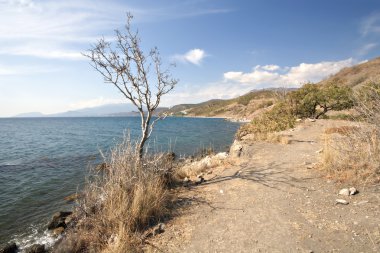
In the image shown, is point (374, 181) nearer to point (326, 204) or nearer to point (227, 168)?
point (326, 204)

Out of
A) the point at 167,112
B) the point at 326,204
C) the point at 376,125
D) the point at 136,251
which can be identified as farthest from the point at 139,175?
the point at 376,125

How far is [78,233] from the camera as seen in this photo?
7.02 metres

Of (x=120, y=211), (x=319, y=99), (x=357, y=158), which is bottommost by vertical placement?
(x=120, y=211)

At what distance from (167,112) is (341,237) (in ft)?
24.2

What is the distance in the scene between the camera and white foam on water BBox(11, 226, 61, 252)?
9.02 meters

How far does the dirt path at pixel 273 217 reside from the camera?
558cm

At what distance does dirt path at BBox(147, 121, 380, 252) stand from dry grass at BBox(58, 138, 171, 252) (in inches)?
24.0

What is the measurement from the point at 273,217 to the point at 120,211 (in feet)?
12.5

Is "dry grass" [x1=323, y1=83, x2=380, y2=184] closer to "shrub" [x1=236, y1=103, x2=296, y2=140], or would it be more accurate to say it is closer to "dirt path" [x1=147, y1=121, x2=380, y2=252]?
"dirt path" [x1=147, y1=121, x2=380, y2=252]

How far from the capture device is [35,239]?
9367mm

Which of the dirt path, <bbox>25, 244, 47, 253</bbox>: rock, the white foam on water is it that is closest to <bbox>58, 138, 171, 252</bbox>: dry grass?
the dirt path

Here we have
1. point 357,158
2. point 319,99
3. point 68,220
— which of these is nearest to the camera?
point 357,158

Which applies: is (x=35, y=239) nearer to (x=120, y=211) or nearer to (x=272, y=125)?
(x=120, y=211)

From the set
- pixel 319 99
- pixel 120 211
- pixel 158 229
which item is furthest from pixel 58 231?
pixel 319 99
